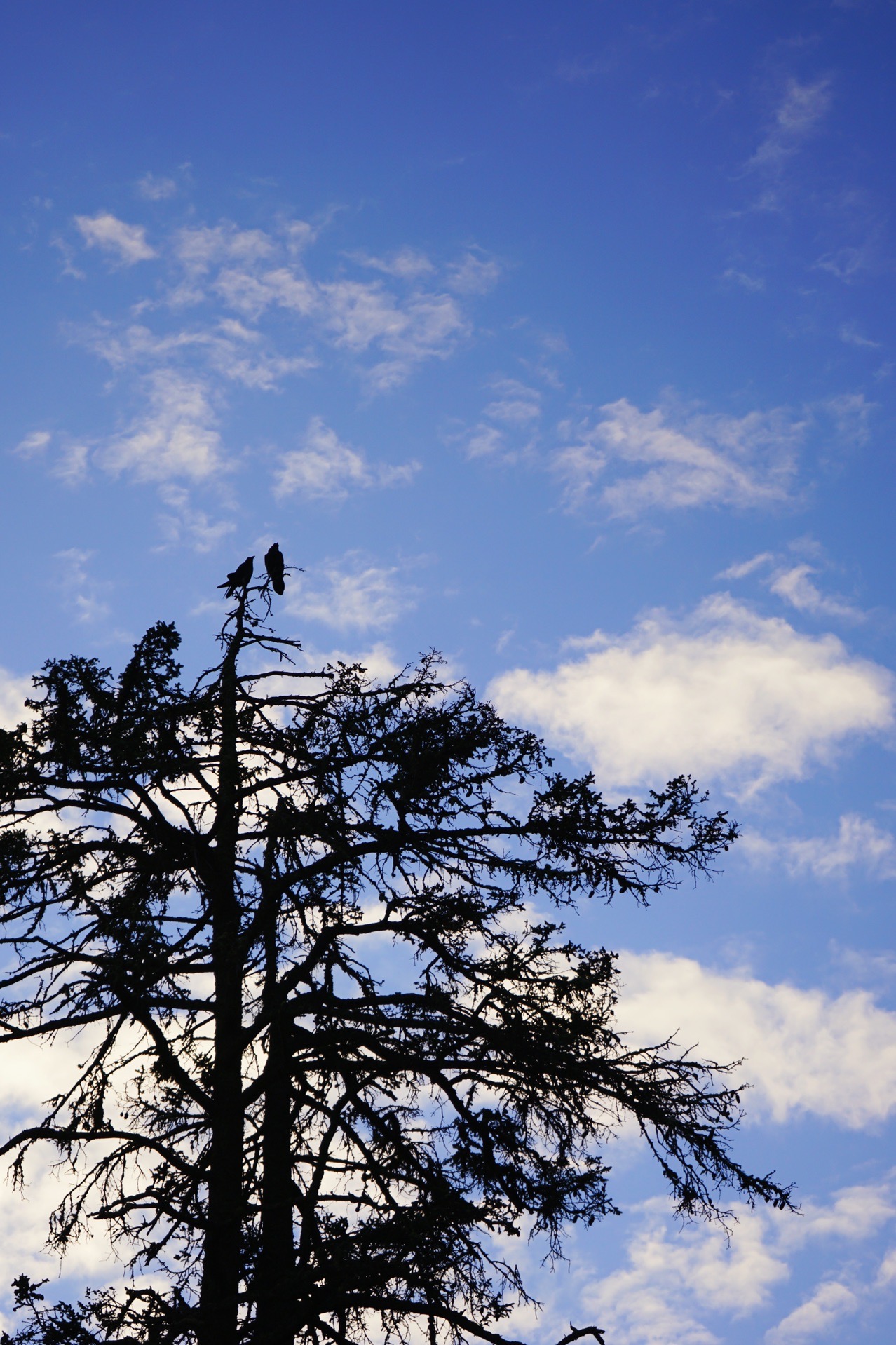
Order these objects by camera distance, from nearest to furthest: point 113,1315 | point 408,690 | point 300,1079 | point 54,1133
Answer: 1. point 113,1315
2. point 54,1133
3. point 300,1079
4. point 408,690

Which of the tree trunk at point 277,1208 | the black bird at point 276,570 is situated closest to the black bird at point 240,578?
the black bird at point 276,570

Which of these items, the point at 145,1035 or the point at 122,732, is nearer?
the point at 145,1035

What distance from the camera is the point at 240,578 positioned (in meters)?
13.0

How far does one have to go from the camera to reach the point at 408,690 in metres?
11.5

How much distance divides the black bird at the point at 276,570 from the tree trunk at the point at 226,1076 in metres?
0.94

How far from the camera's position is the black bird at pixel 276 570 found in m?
12.8

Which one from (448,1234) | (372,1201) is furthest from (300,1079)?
(448,1234)

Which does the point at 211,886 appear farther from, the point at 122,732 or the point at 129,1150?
the point at 129,1150

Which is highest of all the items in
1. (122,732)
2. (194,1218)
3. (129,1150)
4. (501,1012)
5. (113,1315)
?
(122,732)

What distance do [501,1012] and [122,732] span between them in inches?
164

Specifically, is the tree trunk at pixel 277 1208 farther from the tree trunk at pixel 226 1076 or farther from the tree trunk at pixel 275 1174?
the tree trunk at pixel 226 1076

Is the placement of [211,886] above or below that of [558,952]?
above

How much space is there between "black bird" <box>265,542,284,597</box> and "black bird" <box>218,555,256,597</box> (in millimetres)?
281

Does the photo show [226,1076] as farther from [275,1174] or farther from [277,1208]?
[277,1208]
